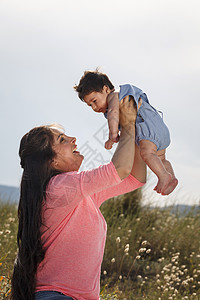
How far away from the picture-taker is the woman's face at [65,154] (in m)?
2.58

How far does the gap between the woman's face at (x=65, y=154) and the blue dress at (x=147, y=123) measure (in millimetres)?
429

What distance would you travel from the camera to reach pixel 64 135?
2.63 metres

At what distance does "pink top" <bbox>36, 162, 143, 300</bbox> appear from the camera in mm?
2395

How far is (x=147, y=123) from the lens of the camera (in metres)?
2.66

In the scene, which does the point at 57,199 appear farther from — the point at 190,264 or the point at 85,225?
the point at 190,264

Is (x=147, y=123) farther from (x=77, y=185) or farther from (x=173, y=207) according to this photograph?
(x=173, y=207)

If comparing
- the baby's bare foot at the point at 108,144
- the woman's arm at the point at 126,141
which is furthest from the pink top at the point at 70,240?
the baby's bare foot at the point at 108,144

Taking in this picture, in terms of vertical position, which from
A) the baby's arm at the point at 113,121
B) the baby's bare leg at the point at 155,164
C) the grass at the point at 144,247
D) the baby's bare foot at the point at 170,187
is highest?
the baby's arm at the point at 113,121

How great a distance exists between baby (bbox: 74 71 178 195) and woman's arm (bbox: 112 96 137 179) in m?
0.05

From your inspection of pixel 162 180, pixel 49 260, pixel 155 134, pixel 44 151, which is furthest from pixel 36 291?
pixel 155 134

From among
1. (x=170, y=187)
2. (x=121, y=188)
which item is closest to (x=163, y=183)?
(x=170, y=187)

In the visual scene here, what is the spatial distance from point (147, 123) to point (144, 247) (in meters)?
4.14

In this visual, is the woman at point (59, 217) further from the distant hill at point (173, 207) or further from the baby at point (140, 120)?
the distant hill at point (173, 207)

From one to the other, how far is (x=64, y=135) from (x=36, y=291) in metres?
1.00
